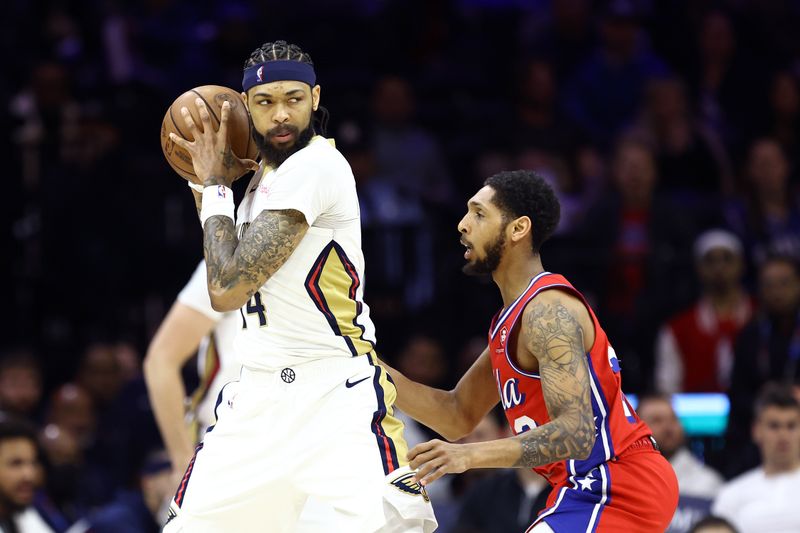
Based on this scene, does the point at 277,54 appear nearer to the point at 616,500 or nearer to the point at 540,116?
the point at 616,500

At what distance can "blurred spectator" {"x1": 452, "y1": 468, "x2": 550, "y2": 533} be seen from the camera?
839 cm

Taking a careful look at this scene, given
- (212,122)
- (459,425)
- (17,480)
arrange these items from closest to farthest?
1. (212,122)
2. (459,425)
3. (17,480)

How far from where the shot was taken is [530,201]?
16.3 ft

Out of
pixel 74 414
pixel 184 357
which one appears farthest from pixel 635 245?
pixel 184 357

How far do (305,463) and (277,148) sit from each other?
1.17 metres

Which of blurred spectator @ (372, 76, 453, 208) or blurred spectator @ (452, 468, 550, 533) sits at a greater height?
blurred spectator @ (372, 76, 453, 208)

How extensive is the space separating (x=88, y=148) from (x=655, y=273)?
478cm

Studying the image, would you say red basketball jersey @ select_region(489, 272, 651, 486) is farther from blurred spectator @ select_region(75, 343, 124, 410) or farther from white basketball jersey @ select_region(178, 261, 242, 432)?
blurred spectator @ select_region(75, 343, 124, 410)

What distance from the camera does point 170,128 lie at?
5289mm

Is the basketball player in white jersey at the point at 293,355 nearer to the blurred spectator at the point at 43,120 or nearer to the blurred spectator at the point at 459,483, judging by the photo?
the blurred spectator at the point at 459,483

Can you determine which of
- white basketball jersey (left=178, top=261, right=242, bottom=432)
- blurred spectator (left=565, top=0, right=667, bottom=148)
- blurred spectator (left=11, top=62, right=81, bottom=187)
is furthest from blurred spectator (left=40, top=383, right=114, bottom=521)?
blurred spectator (left=565, top=0, right=667, bottom=148)

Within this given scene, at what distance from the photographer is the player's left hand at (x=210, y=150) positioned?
16.6 feet

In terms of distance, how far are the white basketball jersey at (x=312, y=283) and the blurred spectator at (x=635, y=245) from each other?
5.56 metres

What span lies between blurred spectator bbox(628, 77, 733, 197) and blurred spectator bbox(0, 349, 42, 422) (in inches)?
210
